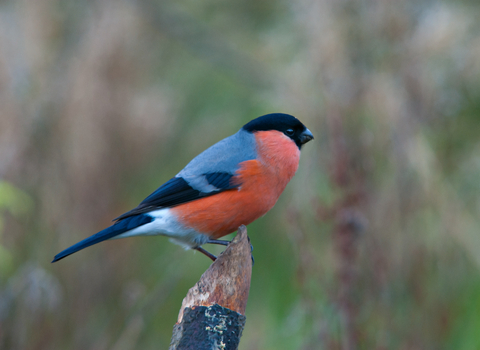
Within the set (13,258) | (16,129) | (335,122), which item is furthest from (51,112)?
(335,122)

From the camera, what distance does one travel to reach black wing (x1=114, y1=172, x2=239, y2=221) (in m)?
2.82

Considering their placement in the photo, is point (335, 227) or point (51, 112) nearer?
point (335, 227)

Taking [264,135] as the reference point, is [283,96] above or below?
above

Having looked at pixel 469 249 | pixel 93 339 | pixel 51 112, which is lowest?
pixel 93 339

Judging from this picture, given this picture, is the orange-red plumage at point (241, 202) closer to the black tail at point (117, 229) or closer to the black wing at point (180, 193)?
the black wing at point (180, 193)

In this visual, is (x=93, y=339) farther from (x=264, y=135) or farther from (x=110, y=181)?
(x=264, y=135)

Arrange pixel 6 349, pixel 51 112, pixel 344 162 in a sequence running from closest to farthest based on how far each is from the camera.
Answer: pixel 344 162 → pixel 6 349 → pixel 51 112

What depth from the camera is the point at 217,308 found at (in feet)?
5.82

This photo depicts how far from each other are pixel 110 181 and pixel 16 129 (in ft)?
2.80

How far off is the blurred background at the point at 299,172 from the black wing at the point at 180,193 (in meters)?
0.41

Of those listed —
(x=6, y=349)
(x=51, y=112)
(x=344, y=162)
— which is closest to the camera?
(x=344, y=162)

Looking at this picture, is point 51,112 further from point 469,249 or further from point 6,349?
point 469,249

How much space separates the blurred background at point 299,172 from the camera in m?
2.97

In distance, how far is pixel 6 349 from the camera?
3117mm
